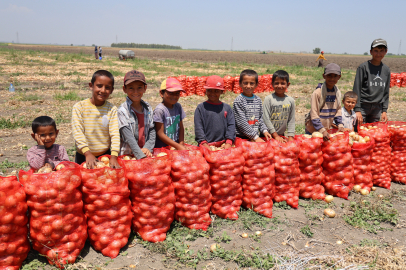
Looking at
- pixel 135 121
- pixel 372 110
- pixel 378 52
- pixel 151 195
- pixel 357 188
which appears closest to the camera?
pixel 151 195

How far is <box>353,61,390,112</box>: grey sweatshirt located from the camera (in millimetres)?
4523

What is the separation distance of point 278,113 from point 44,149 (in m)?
3.03

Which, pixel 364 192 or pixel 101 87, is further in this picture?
pixel 364 192

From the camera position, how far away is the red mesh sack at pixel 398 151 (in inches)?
169

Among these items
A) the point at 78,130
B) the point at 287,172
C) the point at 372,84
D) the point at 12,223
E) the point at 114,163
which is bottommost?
the point at 12,223

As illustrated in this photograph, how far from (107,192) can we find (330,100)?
11.5 ft

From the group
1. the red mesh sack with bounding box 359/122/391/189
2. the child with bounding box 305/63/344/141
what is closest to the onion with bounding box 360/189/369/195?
the red mesh sack with bounding box 359/122/391/189

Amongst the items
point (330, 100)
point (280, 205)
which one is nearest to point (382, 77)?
point (330, 100)

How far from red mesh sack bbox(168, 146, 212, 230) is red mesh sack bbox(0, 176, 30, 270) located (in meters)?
1.41

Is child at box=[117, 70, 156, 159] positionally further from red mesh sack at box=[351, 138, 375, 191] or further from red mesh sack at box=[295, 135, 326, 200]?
red mesh sack at box=[351, 138, 375, 191]

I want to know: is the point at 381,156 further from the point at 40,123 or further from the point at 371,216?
the point at 40,123

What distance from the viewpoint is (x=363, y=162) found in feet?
13.1

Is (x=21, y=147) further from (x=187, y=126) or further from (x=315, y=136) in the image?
(x=315, y=136)

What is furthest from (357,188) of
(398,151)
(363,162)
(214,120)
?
(214,120)
